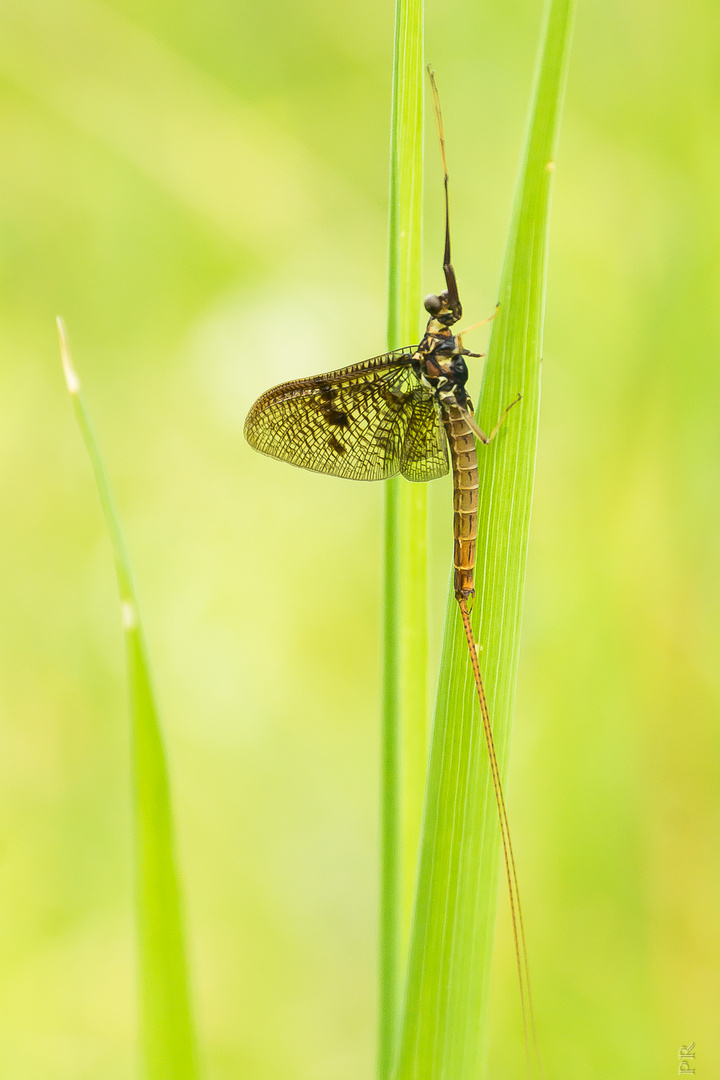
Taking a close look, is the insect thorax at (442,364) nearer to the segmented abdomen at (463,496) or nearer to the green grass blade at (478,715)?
the segmented abdomen at (463,496)

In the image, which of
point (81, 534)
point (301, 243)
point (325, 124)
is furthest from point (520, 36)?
point (81, 534)

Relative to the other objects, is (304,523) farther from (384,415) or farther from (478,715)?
(478,715)

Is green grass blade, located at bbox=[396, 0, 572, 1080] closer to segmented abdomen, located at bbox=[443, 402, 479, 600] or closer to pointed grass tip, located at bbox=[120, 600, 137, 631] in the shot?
segmented abdomen, located at bbox=[443, 402, 479, 600]

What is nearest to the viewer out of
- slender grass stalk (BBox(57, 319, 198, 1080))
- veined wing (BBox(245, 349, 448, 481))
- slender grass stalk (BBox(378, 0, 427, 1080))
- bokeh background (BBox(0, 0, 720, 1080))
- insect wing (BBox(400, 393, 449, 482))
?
slender grass stalk (BBox(57, 319, 198, 1080))

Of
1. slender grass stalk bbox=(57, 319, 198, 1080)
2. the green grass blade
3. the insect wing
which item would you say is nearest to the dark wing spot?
the insect wing

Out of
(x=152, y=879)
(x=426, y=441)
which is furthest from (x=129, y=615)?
(x=426, y=441)

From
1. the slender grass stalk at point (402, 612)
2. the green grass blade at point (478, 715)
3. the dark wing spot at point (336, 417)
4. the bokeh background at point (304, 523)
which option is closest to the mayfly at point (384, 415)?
the dark wing spot at point (336, 417)
